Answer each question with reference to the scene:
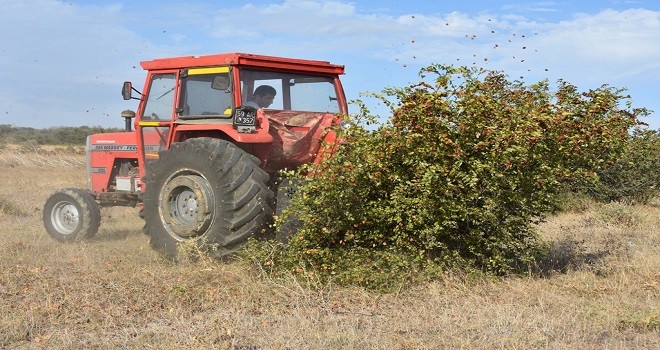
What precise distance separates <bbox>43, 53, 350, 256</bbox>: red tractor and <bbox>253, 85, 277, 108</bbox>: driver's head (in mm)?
12

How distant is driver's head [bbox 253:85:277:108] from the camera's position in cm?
718

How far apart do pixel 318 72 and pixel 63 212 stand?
14.7 feet

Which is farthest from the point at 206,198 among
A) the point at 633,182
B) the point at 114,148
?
the point at 633,182

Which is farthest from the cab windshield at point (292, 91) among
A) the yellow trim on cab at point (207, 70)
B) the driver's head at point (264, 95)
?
the yellow trim on cab at point (207, 70)

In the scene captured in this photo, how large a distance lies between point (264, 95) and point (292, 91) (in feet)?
1.33

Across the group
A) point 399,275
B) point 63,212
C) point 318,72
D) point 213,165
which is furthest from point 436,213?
point 63,212

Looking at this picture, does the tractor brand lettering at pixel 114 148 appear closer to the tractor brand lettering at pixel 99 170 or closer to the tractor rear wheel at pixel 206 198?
the tractor brand lettering at pixel 99 170

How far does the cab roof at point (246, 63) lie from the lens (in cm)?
691

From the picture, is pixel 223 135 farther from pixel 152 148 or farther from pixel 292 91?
pixel 152 148

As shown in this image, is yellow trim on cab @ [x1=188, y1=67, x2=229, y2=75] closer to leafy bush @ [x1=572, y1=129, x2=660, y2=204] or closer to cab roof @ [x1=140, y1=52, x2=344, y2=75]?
cab roof @ [x1=140, y1=52, x2=344, y2=75]

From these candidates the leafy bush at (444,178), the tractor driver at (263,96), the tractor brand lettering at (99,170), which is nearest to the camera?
the leafy bush at (444,178)

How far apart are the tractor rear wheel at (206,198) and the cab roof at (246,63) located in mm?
965

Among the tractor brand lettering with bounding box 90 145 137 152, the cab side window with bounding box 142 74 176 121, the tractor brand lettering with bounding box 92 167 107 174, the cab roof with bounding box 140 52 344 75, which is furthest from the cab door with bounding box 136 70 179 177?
the tractor brand lettering with bounding box 92 167 107 174

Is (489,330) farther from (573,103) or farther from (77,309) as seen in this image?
(77,309)
